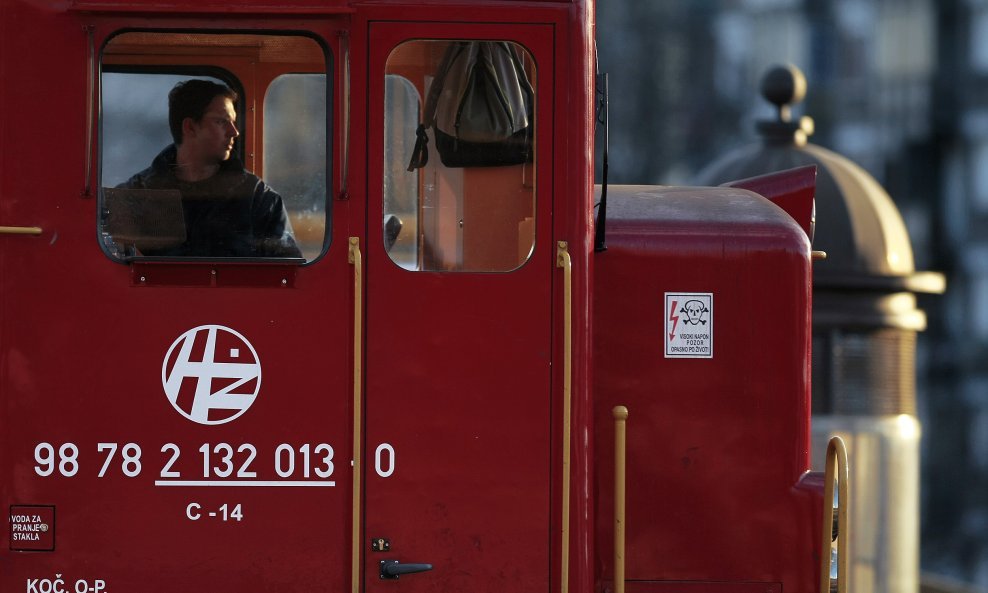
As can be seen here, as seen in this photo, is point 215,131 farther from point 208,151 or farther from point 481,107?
point 481,107

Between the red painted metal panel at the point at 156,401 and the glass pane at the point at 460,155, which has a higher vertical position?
the glass pane at the point at 460,155

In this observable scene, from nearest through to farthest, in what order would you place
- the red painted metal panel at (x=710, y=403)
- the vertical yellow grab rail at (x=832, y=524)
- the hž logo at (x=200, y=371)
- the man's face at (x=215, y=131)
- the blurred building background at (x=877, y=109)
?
1. the hž logo at (x=200, y=371)
2. the man's face at (x=215, y=131)
3. the vertical yellow grab rail at (x=832, y=524)
4. the red painted metal panel at (x=710, y=403)
5. the blurred building background at (x=877, y=109)

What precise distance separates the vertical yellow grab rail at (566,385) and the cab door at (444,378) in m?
0.05

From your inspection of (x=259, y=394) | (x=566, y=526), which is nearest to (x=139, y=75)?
(x=259, y=394)

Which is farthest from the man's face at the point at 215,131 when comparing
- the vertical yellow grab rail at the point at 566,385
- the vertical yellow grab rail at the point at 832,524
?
the vertical yellow grab rail at the point at 832,524

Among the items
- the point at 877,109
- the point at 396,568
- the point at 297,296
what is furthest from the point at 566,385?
the point at 877,109

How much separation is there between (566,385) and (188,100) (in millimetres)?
1559

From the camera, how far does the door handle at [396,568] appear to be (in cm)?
464

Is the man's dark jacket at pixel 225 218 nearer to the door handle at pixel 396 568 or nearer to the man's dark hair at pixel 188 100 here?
A: the man's dark hair at pixel 188 100

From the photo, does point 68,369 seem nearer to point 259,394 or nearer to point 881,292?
point 259,394

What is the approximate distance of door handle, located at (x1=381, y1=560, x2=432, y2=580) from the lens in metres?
4.64

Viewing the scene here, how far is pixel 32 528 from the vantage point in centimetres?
460

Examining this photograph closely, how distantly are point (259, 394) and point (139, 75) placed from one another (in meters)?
1.12

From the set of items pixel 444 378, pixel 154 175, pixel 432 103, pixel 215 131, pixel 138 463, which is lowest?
pixel 138 463
